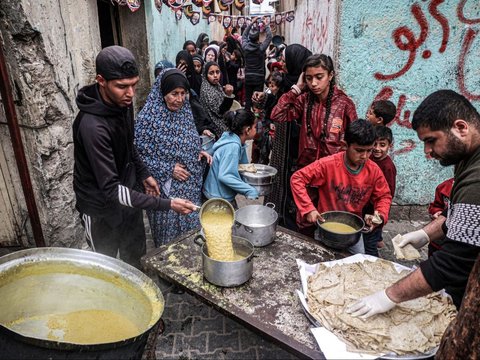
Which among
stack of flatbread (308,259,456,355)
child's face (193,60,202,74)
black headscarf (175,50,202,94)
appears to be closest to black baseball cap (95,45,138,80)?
stack of flatbread (308,259,456,355)

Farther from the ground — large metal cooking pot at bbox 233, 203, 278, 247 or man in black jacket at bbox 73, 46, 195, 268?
man in black jacket at bbox 73, 46, 195, 268

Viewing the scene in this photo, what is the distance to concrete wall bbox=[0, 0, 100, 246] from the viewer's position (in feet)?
10.2

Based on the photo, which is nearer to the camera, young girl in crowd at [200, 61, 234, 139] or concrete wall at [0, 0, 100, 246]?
concrete wall at [0, 0, 100, 246]

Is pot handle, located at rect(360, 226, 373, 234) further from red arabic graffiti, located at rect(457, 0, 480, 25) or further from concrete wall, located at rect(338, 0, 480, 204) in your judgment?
red arabic graffiti, located at rect(457, 0, 480, 25)

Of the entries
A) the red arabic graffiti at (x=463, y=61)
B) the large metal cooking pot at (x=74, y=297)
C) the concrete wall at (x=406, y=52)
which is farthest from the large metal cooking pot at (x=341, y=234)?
the red arabic graffiti at (x=463, y=61)

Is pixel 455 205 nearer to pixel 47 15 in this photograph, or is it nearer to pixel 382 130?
pixel 382 130

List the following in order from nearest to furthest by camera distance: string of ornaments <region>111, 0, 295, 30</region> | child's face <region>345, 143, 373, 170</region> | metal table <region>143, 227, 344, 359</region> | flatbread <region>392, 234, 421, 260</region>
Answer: metal table <region>143, 227, 344, 359</region> → flatbread <region>392, 234, 421, 260</region> → child's face <region>345, 143, 373, 170</region> → string of ornaments <region>111, 0, 295, 30</region>

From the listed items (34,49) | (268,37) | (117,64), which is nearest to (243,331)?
(117,64)

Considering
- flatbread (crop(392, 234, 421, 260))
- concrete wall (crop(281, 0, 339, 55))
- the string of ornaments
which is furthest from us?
the string of ornaments

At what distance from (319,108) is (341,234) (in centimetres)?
163

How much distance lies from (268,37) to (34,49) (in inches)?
308

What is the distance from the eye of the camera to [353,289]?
2.00 metres

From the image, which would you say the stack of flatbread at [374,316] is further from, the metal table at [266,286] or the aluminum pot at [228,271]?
the aluminum pot at [228,271]

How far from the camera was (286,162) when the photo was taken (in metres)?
4.25
